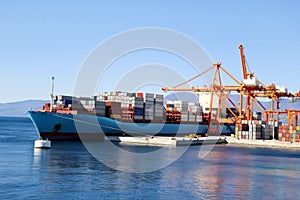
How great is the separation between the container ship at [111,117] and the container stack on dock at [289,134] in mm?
22240

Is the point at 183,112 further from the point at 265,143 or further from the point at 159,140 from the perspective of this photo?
the point at 159,140

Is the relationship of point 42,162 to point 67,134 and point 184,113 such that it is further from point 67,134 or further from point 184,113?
point 184,113

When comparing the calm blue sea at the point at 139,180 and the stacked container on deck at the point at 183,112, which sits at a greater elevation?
the stacked container on deck at the point at 183,112

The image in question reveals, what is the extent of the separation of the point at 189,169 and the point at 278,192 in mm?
11835

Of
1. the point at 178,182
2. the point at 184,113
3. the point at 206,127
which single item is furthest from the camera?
the point at 206,127

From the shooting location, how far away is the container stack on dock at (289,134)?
278ft

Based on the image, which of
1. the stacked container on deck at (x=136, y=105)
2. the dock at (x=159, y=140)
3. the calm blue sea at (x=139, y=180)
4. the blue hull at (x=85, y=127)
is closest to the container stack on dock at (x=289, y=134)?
the dock at (x=159, y=140)

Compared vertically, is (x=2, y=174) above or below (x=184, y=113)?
below

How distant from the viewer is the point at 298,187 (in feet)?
109

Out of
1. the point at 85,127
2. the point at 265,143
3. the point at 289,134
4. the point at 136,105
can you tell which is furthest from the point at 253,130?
the point at 85,127

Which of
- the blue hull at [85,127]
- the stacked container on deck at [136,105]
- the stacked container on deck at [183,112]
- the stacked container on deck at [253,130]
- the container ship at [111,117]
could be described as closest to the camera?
the blue hull at [85,127]

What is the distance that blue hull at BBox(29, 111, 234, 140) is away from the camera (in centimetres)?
7219

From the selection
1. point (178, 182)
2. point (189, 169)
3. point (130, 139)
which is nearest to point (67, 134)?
point (130, 139)

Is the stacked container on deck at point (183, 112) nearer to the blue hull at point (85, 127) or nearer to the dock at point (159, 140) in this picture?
the blue hull at point (85, 127)
